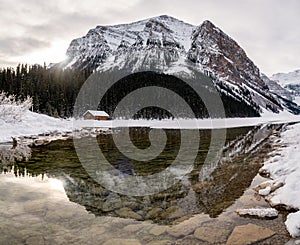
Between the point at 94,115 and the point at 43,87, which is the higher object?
the point at 43,87

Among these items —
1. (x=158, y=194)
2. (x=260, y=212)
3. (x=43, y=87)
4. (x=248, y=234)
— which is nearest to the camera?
(x=248, y=234)

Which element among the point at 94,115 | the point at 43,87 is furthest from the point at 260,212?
the point at 43,87

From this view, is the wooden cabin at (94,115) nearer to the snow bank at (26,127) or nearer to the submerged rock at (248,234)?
the snow bank at (26,127)

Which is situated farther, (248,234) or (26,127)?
(26,127)

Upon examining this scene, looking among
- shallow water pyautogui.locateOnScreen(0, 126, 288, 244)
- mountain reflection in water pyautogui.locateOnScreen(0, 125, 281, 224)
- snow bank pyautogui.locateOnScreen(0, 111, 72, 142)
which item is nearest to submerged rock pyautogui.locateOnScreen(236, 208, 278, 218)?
shallow water pyautogui.locateOnScreen(0, 126, 288, 244)

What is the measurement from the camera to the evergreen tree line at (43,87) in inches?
2940

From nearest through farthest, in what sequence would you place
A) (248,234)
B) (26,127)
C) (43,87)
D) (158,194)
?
(248,234)
(158,194)
(26,127)
(43,87)

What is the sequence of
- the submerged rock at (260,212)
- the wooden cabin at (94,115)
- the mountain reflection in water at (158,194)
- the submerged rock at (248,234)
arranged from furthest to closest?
the wooden cabin at (94,115) < the mountain reflection in water at (158,194) < the submerged rock at (260,212) < the submerged rock at (248,234)

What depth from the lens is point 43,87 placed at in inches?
3115

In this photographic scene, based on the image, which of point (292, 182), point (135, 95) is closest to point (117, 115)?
point (135, 95)

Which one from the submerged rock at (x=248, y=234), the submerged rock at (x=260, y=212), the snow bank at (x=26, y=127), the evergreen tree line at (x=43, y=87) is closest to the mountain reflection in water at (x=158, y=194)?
the submerged rock at (x=260, y=212)

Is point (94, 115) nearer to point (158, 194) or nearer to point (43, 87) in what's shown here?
point (43, 87)

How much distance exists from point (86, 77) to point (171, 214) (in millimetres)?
93977

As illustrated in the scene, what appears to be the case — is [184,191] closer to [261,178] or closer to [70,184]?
[261,178]
